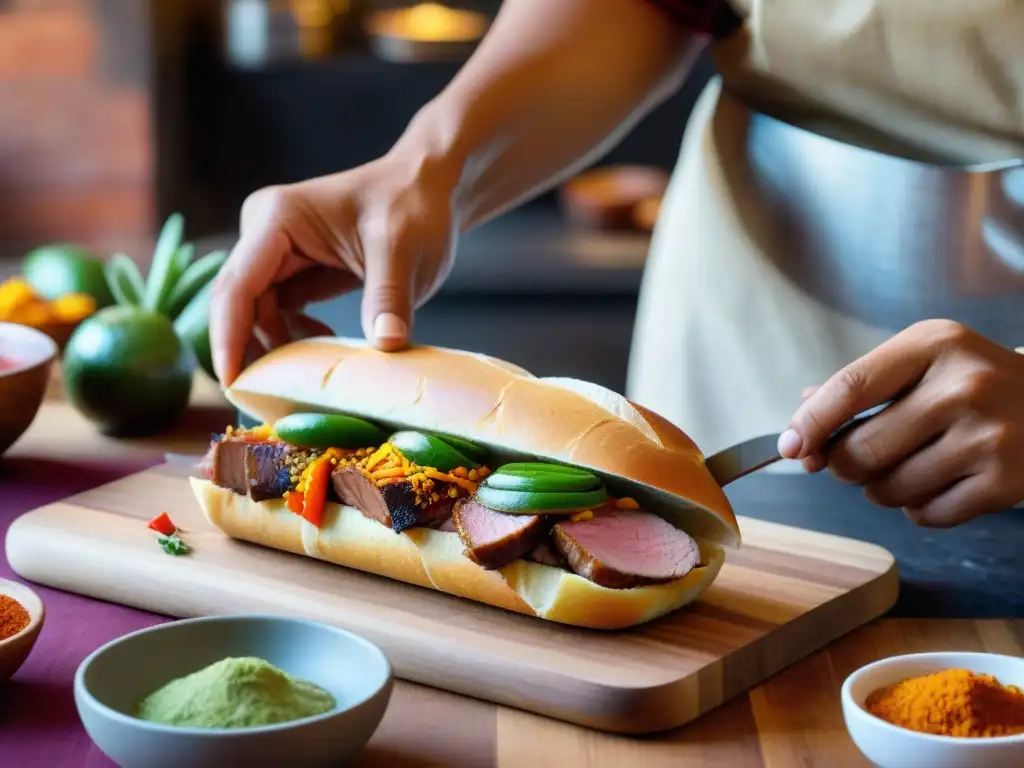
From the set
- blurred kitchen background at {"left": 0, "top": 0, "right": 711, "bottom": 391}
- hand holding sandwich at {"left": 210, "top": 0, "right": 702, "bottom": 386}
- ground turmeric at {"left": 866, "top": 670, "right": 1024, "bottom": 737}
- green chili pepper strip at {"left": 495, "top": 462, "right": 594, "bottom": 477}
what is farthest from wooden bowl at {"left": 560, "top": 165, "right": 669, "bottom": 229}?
ground turmeric at {"left": 866, "top": 670, "right": 1024, "bottom": 737}

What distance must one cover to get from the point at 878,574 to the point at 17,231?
3976 millimetres

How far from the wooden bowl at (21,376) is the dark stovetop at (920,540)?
1.04 meters

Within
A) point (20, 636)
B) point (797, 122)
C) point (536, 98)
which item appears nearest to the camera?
A: point (20, 636)

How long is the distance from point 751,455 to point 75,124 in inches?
149

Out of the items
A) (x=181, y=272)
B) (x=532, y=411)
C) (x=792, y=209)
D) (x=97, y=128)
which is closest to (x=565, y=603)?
(x=532, y=411)

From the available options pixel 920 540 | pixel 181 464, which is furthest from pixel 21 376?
pixel 920 540

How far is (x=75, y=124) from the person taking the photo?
4.89m

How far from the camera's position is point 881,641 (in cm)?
164

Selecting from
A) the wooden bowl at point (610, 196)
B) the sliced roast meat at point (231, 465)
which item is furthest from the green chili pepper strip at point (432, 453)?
the wooden bowl at point (610, 196)

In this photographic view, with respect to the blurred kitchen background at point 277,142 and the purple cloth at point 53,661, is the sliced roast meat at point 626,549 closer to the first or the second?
the purple cloth at point 53,661

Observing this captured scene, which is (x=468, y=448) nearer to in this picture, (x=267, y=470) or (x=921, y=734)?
(x=267, y=470)

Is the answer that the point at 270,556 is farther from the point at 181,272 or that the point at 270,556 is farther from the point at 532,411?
the point at 181,272

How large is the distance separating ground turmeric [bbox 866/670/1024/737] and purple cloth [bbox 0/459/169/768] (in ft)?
2.35

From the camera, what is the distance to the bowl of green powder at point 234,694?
1.15 metres
